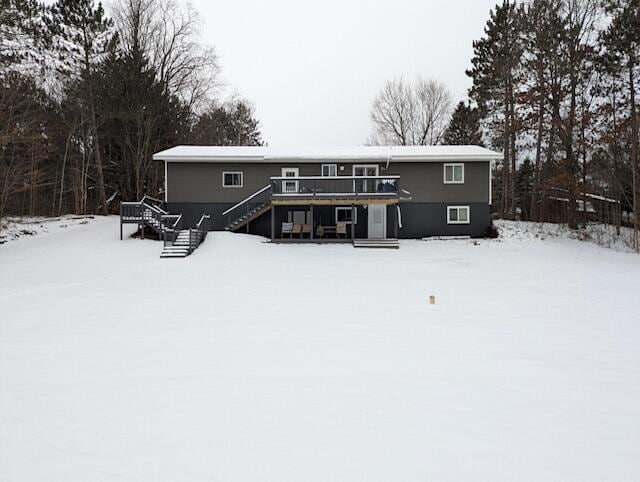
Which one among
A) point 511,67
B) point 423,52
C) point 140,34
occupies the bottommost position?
point 511,67

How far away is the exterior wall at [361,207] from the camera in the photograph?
24.3 metres

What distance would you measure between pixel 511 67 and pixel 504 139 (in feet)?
16.0

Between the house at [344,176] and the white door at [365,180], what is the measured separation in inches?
2.2

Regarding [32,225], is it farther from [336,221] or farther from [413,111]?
[413,111]

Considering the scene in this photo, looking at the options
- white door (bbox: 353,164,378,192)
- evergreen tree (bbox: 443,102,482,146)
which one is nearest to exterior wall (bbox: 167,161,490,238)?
white door (bbox: 353,164,378,192)

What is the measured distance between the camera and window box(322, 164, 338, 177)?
2447 cm

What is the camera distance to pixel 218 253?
18.2m

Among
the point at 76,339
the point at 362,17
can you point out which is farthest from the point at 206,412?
the point at 362,17

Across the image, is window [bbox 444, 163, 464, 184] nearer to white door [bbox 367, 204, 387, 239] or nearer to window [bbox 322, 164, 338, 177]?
white door [bbox 367, 204, 387, 239]

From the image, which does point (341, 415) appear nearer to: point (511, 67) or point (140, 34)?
point (511, 67)

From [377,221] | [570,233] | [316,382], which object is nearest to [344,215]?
[377,221]

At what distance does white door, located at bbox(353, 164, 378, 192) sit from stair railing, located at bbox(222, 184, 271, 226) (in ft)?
15.8

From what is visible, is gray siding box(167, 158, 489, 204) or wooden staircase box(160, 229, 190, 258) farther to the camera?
gray siding box(167, 158, 489, 204)

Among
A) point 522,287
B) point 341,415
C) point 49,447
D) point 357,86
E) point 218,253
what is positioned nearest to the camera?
point 49,447
